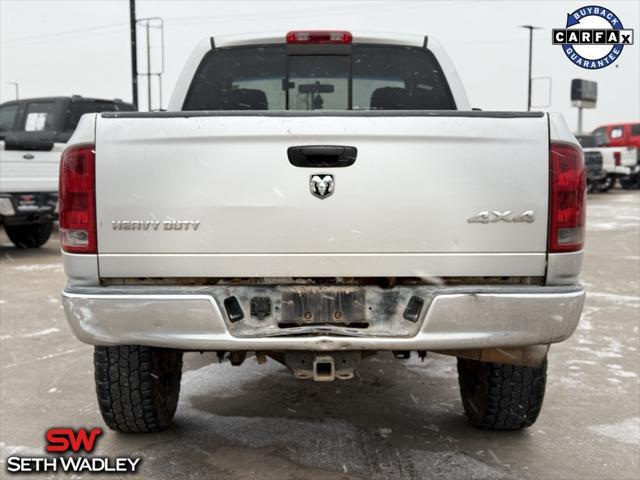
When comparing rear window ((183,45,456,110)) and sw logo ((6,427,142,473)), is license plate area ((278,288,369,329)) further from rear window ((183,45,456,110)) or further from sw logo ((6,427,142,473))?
rear window ((183,45,456,110))

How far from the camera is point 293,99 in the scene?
443 centimetres

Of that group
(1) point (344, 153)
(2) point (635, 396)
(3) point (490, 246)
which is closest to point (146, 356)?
(1) point (344, 153)

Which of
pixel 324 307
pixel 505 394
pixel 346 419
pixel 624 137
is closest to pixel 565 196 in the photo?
pixel 324 307

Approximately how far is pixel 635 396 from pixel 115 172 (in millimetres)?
3191

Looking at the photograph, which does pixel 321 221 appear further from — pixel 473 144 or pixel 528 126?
pixel 528 126

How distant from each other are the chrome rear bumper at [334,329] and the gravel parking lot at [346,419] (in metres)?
0.73

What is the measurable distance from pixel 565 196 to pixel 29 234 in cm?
941

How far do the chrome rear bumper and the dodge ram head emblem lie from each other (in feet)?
1.29

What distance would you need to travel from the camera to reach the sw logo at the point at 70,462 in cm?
317

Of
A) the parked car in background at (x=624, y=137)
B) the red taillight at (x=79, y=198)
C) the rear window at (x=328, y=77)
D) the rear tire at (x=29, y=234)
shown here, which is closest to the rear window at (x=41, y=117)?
the rear tire at (x=29, y=234)

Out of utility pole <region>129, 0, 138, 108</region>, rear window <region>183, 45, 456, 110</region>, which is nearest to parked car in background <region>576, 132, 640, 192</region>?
utility pole <region>129, 0, 138, 108</region>

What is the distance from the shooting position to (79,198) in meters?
2.69

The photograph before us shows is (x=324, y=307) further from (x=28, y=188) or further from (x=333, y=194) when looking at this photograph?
(x=28, y=188)

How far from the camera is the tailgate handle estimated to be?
2646 millimetres
